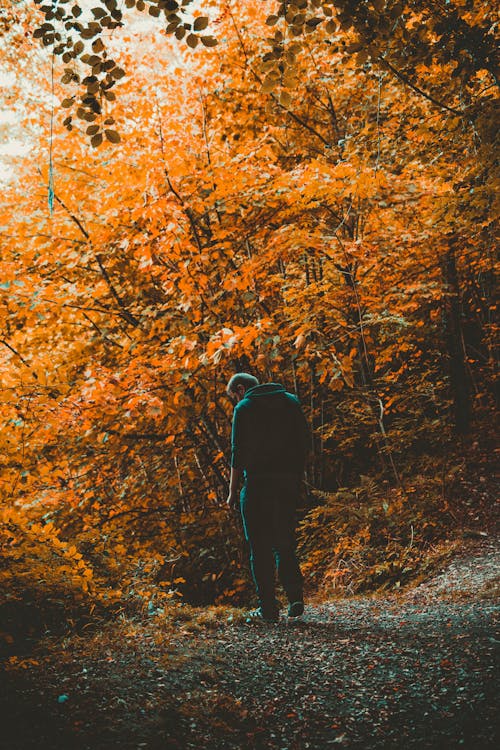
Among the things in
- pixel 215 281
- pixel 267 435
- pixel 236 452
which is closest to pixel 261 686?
pixel 236 452

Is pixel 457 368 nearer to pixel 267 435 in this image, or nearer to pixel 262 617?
pixel 267 435

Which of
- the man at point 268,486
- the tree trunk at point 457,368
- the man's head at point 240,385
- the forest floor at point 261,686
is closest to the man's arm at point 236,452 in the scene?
the man at point 268,486

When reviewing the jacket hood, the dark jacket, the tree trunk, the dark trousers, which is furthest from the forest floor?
the tree trunk

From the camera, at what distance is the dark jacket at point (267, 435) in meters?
4.15

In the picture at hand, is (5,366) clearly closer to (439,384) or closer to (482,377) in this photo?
(439,384)

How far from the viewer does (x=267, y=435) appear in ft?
13.7

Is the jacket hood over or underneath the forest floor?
over

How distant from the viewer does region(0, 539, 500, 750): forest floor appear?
206cm

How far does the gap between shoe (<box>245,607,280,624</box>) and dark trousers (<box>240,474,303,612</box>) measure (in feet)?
0.15

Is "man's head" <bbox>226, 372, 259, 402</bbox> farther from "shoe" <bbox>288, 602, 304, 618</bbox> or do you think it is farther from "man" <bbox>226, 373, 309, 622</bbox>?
"shoe" <bbox>288, 602, 304, 618</bbox>

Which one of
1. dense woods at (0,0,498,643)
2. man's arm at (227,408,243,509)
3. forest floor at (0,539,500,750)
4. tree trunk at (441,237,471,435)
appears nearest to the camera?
forest floor at (0,539,500,750)

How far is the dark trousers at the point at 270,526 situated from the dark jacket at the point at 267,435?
99 mm

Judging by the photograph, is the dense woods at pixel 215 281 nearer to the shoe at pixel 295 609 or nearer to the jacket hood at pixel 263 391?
the jacket hood at pixel 263 391

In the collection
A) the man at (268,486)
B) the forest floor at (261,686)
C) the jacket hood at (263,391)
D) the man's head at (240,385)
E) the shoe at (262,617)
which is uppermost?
the man's head at (240,385)
